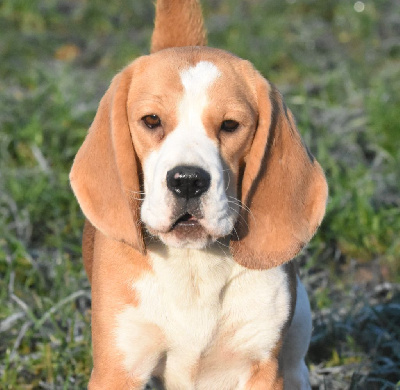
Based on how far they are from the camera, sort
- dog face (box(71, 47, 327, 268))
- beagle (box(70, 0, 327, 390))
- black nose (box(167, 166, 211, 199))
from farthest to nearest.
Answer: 1. beagle (box(70, 0, 327, 390))
2. dog face (box(71, 47, 327, 268))
3. black nose (box(167, 166, 211, 199))

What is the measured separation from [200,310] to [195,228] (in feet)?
1.35

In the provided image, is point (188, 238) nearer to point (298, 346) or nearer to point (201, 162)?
point (201, 162)

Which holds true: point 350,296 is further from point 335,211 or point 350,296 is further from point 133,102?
point 133,102

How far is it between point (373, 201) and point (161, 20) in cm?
236

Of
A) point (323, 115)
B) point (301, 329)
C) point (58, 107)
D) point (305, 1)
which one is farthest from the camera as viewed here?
Result: point (305, 1)

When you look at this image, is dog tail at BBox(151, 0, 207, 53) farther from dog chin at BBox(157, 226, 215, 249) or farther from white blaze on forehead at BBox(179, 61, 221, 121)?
dog chin at BBox(157, 226, 215, 249)

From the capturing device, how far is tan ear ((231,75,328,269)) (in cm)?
A: 344

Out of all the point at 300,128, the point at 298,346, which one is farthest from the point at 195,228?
the point at 300,128

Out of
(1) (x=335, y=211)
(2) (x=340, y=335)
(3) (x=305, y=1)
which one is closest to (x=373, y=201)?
(1) (x=335, y=211)

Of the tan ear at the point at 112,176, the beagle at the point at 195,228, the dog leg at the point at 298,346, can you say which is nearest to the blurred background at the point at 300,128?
the dog leg at the point at 298,346

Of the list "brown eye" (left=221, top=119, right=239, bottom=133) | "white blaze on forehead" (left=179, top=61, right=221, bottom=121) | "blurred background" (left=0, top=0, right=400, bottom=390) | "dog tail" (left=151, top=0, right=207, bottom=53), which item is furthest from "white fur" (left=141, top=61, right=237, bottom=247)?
"blurred background" (left=0, top=0, right=400, bottom=390)

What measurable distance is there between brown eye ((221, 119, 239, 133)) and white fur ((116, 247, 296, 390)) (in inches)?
20.6

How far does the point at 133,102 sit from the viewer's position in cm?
342

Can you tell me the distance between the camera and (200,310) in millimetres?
3482
